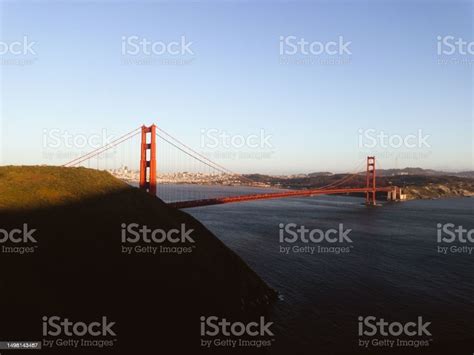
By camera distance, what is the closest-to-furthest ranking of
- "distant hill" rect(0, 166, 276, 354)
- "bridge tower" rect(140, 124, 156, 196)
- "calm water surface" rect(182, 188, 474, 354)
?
"distant hill" rect(0, 166, 276, 354) → "calm water surface" rect(182, 188, 474, 354) → "bridge tower" rect(140, 124, 156, 196)

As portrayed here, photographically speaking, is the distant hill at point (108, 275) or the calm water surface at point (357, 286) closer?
the distant hill at point (108, 275)

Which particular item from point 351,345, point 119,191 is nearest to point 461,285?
point 351,345

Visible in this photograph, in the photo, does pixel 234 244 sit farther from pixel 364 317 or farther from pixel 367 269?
pixel 364 317

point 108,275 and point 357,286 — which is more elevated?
point 108,275

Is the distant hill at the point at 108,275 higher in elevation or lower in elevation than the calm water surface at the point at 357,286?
higher

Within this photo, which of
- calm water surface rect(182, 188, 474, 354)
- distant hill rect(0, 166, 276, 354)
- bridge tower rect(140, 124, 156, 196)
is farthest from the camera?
bridge tower rect(140, 124, 156, 196)

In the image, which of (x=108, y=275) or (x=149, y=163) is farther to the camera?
(x=149, y=163)

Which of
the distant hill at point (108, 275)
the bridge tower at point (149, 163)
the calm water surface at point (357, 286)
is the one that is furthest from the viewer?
the bridge tower at point (149, 163)

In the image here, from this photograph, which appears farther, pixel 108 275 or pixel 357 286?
pixel 357 286
